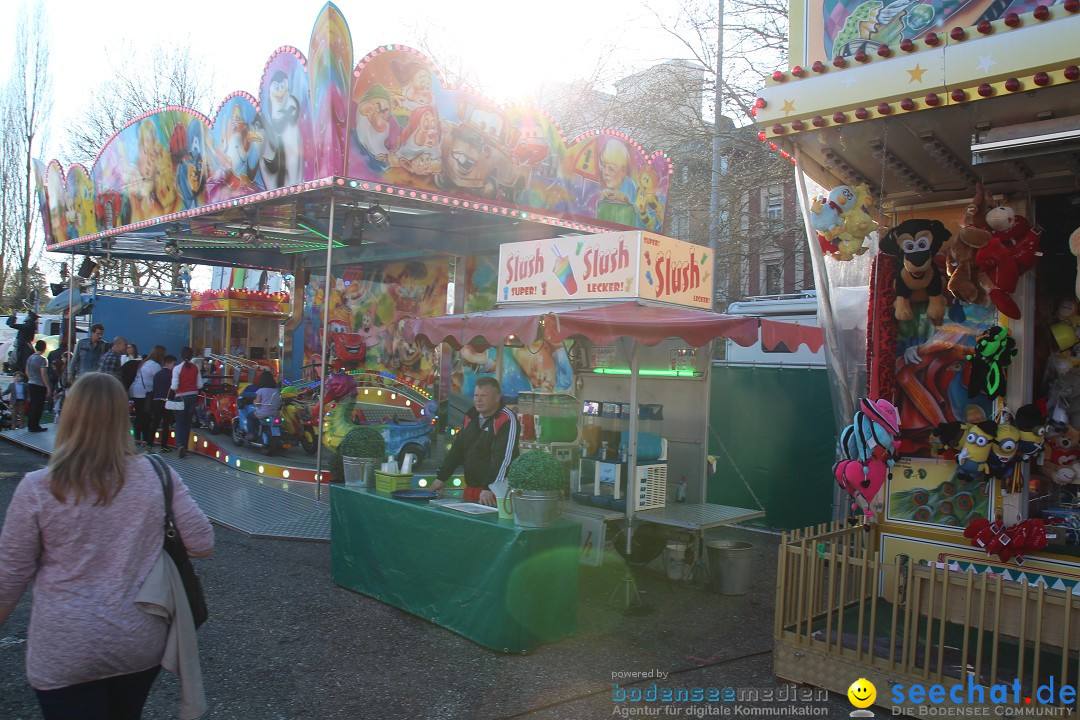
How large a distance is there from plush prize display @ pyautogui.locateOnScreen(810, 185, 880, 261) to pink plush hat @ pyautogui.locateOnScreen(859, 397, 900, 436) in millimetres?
1151

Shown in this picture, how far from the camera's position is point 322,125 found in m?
9.83

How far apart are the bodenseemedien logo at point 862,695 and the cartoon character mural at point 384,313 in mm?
11354

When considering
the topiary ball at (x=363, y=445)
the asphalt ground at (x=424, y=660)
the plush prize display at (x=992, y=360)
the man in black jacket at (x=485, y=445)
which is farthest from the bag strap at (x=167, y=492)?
the plush prize display at (x=992, y=360)

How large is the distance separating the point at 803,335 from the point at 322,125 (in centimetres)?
621

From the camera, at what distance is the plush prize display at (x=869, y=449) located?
538cm

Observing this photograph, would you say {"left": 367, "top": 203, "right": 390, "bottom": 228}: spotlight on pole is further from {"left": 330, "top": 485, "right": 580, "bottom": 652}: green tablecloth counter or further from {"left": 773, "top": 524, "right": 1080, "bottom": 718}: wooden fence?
{"left": 773, "top": 524, "right": 1080, "bottom": 718}: wooden fence

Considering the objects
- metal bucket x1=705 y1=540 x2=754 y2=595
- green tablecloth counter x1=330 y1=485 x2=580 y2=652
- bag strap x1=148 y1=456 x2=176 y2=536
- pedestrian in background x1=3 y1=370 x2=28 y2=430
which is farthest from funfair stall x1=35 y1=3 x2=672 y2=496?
bag strap x1=148 y1=456 x2=176 y2=536

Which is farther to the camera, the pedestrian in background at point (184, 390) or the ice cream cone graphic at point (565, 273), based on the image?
the pedestrian in background at point (184, 390)

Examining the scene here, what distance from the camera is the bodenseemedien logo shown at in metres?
4.70

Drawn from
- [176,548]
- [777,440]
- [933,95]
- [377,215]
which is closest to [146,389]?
[377,215]

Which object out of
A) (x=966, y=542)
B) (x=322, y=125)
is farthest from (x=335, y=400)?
(x=966, y=542)

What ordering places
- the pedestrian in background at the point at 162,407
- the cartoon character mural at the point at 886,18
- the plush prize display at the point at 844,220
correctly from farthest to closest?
1. the pedestrian in background at the point at 162,407
2. the plush prize display at the point at 844,220
3. the cartoon character mural at the point at 886,18

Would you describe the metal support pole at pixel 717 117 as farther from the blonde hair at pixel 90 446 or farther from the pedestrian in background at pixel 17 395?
the pedestrian in background at pixel 17 395

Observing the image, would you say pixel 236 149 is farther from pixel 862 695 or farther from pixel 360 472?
pixel 862 695
